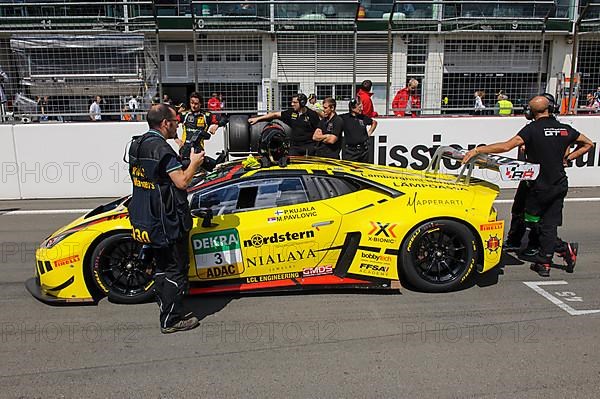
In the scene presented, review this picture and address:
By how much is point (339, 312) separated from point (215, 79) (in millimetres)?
7321

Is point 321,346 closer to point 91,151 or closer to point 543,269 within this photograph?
point 543,269

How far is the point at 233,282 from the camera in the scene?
479cm

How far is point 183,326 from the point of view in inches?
171

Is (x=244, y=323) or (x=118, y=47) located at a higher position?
(x=118, y=47)

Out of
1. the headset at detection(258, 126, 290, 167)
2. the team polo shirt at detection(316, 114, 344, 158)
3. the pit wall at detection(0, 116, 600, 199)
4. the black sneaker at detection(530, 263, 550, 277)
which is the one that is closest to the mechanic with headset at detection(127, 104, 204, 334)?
the headset at detection(258, 126, 290, 167)

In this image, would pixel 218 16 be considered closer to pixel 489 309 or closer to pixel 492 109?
pixel 492 109

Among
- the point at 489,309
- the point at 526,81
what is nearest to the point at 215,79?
the point at 526,81

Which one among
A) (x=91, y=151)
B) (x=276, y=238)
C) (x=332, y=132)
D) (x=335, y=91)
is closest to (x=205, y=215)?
(x=276, y=238)

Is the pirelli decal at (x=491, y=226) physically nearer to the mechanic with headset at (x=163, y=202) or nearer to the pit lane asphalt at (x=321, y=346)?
the pit lane asphalt at (x=321, y=346)

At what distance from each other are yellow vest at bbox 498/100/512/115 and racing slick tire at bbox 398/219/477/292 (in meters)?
6.65

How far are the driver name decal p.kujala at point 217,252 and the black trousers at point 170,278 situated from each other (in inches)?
14.8

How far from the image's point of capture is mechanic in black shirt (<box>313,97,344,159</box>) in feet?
27.0

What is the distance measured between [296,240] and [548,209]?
2.66 m

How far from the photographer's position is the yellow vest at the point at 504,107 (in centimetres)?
1080
